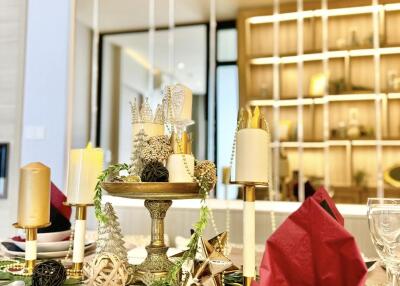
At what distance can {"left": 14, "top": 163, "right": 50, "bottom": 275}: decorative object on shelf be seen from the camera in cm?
93

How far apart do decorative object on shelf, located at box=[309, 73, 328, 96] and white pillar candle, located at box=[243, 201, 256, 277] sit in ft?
13.1

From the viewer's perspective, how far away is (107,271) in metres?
0.80

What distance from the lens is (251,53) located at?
15.9 ft

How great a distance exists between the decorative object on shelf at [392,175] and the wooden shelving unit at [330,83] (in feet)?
0.16

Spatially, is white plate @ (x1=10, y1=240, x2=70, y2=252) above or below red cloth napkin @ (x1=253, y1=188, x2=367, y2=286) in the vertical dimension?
below

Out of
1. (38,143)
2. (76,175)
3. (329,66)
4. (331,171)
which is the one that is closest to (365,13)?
(329,66)

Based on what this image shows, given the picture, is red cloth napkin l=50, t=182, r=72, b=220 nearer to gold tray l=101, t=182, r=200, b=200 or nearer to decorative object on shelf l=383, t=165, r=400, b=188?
gold tray l=101, t=182, r=200, b=200

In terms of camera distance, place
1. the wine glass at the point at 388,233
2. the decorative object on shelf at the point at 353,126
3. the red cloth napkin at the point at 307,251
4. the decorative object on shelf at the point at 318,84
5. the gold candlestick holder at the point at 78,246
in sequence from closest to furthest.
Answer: the red cloth napkin at the point at 307,251 → the wine glass at the point at 388,233 → the gold candlestick holder at the point at 78,246 → the decorative object on shelf at the point at 353,126 → the decorative object on shelf at the point at 318,84

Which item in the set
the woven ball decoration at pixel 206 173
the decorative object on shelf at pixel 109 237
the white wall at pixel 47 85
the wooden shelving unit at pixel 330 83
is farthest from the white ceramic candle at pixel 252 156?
the wooden shelving unit at pixel 330 83

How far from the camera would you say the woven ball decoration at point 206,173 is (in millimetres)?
841

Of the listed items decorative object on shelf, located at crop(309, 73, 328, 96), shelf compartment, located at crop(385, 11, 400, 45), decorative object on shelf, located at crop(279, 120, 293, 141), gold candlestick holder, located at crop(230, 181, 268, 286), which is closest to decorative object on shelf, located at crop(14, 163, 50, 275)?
gold candlestick holder, located at crop(230, 181, 268, 286)

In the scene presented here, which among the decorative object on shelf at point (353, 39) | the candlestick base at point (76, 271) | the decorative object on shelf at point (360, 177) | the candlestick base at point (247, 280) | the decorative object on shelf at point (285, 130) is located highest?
the decorative object on shelf at point (353, 39)

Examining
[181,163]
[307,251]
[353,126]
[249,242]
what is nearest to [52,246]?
[181,163]

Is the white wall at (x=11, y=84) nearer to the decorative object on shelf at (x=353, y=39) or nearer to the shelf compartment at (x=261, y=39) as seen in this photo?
the shelf compartment at (x=261, y=39)
